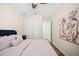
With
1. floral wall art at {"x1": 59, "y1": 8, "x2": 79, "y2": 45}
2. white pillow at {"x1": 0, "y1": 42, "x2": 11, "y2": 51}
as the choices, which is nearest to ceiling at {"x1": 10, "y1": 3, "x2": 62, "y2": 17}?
floral wall art at {"x1": 59, "y1": 8, "x2": 79, "y2": 45}

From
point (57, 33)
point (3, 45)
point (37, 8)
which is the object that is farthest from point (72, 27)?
point (3, 45)

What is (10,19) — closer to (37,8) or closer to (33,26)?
(33,26)

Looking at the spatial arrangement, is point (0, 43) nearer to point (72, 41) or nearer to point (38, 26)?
point (38, 26)

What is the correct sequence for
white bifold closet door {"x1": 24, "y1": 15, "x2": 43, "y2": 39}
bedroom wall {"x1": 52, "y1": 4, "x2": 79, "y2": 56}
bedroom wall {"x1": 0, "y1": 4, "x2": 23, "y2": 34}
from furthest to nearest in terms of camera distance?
bedroom wall {"x1": 52, "y1": 4, "x2": 79, "y2": 56}, white bifold closet door {"x1": 24, "y1": 15, "x2": 43, "y2": 39}, bedroom wall {"x1": 0, "y1": 4, "x2": 23, "y2": 34}

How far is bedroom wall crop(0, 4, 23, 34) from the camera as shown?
1.54m

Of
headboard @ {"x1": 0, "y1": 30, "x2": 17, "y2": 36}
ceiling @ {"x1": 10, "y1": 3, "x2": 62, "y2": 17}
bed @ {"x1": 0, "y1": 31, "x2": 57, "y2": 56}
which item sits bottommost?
bed @ {"x1": 0, "y1": 31, "x2": 57, "y2": 56}

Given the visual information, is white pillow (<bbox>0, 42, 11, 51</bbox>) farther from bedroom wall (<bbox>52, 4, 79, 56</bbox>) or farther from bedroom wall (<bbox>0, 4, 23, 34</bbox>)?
bedroom wall (<bbox>52, 4, 79, 56</bbox>)

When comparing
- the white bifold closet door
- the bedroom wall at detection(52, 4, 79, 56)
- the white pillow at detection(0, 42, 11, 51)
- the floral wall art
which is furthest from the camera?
the bedroom wall at detection(52, 4, 79, 56)

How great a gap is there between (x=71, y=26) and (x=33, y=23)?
732 millimetres

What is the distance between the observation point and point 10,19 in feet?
5.33

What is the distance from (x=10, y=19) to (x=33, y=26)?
47 cm

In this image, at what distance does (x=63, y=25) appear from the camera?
6.84 feet

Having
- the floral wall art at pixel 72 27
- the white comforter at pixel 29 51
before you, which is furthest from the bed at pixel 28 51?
the floral wall art at pixel 72 27

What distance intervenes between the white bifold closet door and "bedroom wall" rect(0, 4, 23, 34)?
0.12 meters
